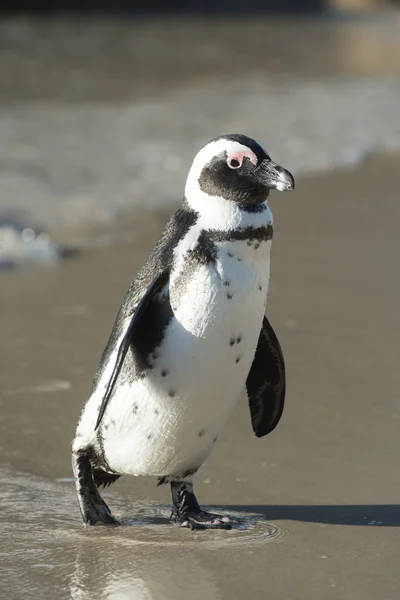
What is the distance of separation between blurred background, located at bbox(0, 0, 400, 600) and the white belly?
199mm

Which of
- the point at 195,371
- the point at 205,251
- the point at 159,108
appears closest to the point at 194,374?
the point at 195,371

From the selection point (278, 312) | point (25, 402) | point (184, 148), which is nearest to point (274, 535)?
point (25, 402)

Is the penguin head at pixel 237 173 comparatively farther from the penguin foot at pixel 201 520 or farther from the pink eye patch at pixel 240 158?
the penguin foot at pixel 201 520

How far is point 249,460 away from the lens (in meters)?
3.42

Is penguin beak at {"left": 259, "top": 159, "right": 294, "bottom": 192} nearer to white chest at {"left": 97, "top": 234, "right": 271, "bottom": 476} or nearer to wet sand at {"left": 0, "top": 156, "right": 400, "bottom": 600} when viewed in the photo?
white chest at {"left": 97, "top": 234, "right": 271, "bottom": 476}

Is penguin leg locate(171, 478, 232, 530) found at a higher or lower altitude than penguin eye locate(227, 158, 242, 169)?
lower

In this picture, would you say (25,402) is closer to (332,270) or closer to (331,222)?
(332,270)

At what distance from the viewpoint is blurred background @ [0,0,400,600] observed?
105 inches

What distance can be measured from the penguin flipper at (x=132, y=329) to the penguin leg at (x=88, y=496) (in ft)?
0.64

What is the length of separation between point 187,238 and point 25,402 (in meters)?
1.29

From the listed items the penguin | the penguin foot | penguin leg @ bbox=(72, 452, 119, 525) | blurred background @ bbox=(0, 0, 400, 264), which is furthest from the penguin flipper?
blurred background @ bbox=(0, 0, 400, 264)

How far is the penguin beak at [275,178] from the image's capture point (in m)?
2.75

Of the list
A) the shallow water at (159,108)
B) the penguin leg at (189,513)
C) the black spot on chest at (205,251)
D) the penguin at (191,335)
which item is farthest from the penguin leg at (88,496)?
the shallow water at (159,108)

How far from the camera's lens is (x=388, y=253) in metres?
5.74
